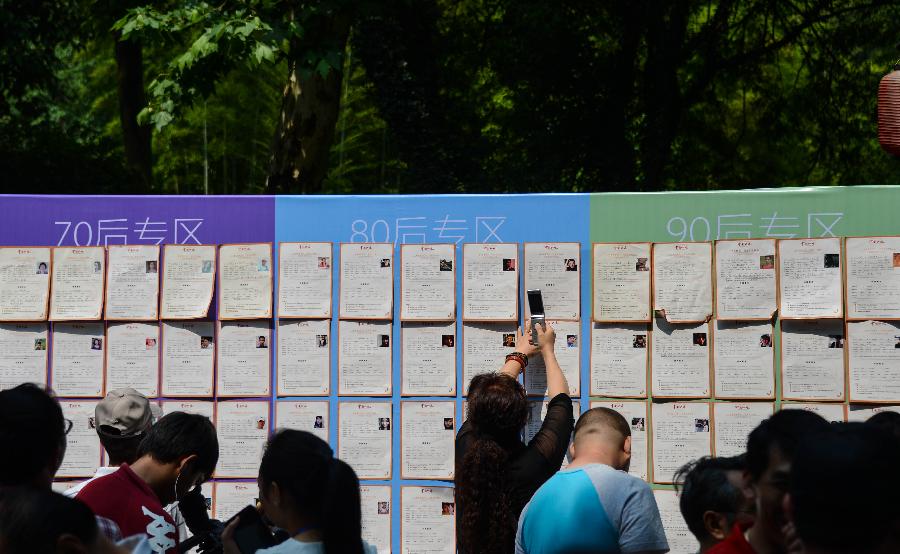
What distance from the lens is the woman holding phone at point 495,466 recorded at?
14.6 ft

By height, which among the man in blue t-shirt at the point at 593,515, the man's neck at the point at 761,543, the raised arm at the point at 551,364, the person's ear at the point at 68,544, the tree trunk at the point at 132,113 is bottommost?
the man in blue t-shirt at the point at 593,515

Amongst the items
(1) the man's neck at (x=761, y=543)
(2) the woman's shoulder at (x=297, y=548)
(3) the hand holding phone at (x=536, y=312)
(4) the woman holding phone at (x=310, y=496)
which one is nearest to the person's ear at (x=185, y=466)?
(4) the woman holding phone at (x=310, y=496)

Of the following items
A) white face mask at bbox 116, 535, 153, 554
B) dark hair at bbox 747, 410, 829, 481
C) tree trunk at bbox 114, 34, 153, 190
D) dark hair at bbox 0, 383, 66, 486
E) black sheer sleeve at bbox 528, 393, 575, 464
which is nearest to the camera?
white face mask at bbox 116, 535, 153, 554

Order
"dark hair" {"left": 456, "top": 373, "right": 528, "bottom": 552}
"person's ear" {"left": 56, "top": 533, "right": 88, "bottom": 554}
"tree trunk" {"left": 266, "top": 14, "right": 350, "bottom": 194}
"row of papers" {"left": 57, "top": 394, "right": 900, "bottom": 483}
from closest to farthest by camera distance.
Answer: "person's ear" {"left": 56, "top": 533, "right": 88, "bottom": 554}
"dark hair" {"left": 456, "top": 373, "right": 528, "bottom": 552}
"row of papers" {"left": 57, "top": 394, "right": 900, "bottom": 483}
"tree trunk" {"left": 266, "top": 14, "right": 350, "bottom": 194}

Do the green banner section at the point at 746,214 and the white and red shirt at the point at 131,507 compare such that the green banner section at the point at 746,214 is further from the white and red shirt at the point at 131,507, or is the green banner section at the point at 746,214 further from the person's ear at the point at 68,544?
the person's ear at the point at 68,544

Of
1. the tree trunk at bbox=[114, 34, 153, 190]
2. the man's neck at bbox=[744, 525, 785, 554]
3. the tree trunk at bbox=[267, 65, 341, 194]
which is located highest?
the tree trunk at bbox=[114, 34, 153, 190]

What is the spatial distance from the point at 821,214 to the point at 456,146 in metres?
7.45

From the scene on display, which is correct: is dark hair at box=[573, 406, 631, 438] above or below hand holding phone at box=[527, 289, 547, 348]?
below

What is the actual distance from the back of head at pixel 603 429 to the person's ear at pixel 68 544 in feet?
7.36

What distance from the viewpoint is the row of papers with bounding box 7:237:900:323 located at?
539cm

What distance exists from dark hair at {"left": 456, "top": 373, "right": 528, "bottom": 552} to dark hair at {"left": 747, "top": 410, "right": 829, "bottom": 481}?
1676 mm

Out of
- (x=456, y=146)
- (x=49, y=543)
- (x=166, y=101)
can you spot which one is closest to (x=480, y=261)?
(x=49, y=543)

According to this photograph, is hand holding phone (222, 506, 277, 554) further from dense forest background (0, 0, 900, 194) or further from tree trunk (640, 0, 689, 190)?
tree trunk (640, 0, 689, 190)

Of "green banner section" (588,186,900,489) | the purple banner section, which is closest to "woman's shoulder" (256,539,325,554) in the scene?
"green banner section" (588,186,900,489)
